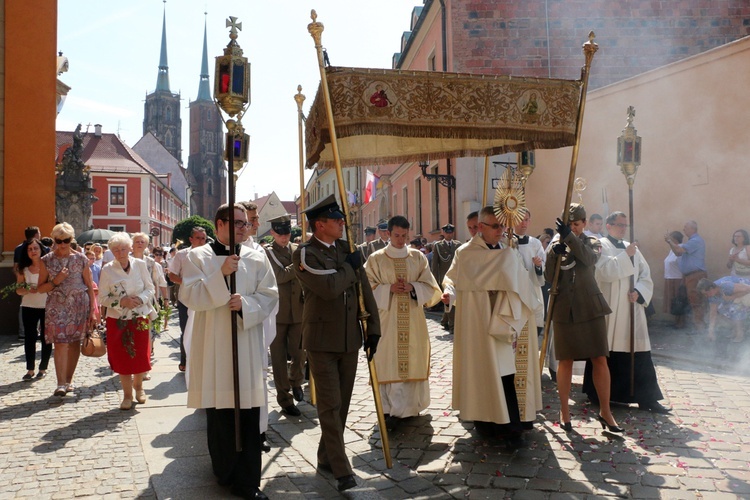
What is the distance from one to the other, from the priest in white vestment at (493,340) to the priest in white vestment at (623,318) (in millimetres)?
1410

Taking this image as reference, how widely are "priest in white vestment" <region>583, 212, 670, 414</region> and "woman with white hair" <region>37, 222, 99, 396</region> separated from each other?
5756 mm

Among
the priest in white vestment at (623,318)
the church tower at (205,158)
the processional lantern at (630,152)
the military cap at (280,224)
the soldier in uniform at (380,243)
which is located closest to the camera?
the priest in white vestment at (623,318)

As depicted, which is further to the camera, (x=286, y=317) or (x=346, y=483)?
(x=286, y=317)

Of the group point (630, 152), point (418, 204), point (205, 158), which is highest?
point (205, 158)

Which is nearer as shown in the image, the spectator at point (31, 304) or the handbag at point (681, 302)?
the spectator at point (31, 304)

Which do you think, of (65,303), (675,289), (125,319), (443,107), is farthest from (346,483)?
(675,289)

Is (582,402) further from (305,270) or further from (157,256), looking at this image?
(157,256)

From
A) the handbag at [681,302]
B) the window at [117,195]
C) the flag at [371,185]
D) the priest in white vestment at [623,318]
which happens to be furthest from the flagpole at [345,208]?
the window at [117,195]

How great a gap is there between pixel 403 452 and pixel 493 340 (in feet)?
3.94

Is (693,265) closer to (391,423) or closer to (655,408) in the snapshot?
(655,408)

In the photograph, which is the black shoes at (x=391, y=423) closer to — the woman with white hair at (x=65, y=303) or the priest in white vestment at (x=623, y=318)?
the priest in white vestment at (x=623, y=318)

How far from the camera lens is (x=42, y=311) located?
8750 mm

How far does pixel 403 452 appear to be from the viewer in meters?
5.28

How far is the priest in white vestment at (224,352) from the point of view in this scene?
4.35m
